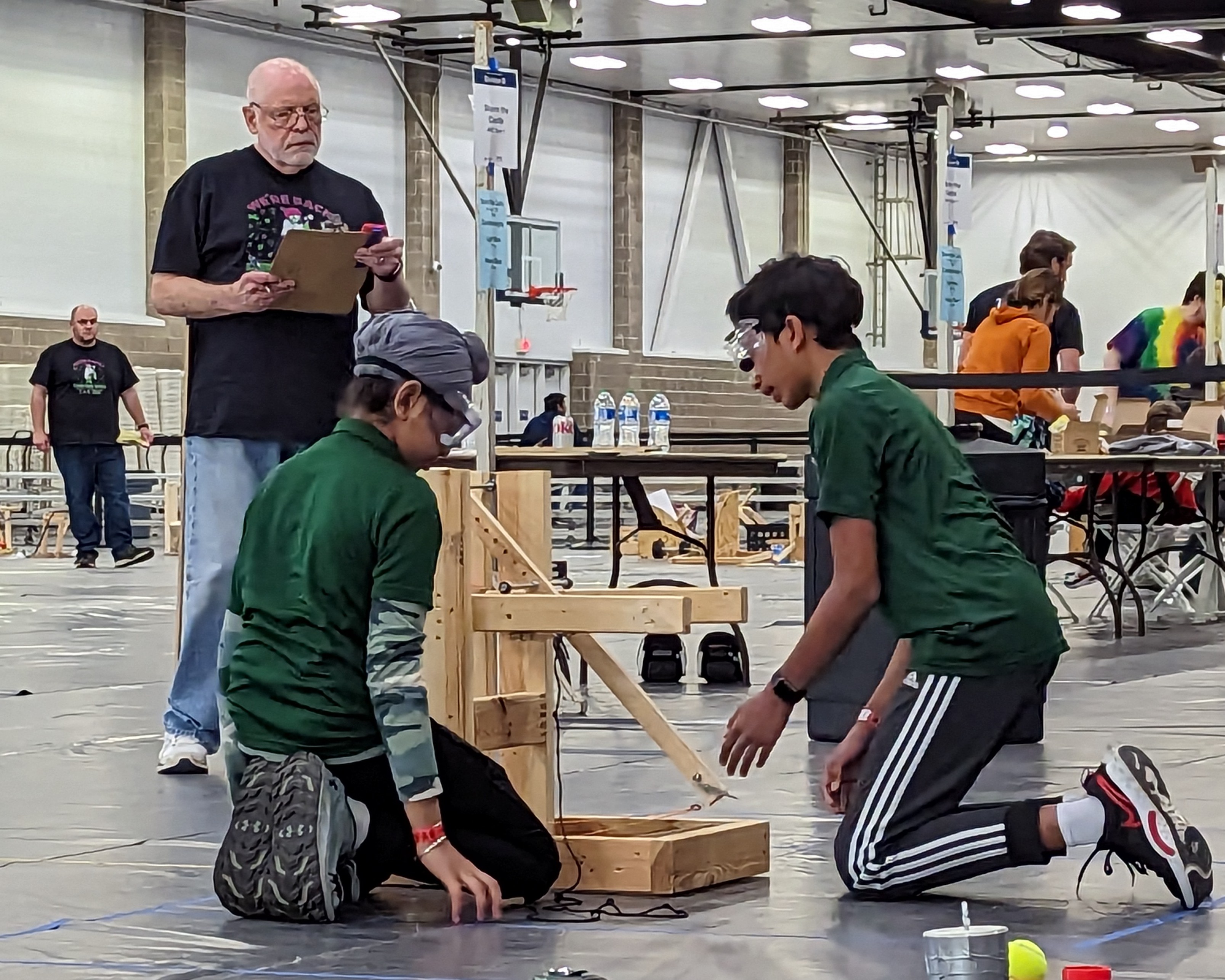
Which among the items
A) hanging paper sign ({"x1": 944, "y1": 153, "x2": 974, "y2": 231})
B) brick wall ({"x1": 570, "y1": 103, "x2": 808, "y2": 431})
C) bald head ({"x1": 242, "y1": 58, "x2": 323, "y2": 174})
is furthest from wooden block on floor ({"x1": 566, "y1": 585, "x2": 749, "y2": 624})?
brick wall ({"x1": 570, "y1": 103, "x2": 808, "y2": 431})

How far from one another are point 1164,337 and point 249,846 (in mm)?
7818

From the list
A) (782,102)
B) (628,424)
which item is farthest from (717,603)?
(782,102)

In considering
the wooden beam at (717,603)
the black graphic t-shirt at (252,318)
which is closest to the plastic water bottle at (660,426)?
the black graphic t-shirt at (252,318)

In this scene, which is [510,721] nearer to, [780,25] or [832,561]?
[832,561]

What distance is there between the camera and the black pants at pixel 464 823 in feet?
11.2

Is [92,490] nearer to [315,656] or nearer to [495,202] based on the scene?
[495,202]

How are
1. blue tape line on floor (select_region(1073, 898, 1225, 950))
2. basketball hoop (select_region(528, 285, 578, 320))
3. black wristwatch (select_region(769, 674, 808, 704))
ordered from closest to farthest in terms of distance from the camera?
blue tape line on floor (select_region(1073, 898, 1225, 950)), black wristwatch (select_region(769, 674, 808, 704)), basketball hoop (select_region(528, 285, 578, 320))

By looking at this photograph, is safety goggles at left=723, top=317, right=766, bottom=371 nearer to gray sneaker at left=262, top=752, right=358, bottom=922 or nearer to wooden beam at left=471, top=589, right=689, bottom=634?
wooden beam at left=471, top=589, right=689, bottom=634

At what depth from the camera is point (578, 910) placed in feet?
11.4

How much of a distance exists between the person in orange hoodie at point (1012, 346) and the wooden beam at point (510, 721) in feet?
15.1

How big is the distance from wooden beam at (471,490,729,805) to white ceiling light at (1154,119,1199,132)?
24222mm

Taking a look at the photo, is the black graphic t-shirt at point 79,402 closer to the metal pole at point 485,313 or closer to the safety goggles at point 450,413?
the metal pole at point 485,313

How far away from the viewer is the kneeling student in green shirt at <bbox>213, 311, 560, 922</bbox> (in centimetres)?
325

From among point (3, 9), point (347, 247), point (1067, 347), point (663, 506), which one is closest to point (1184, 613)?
A: point (1067, 347)
